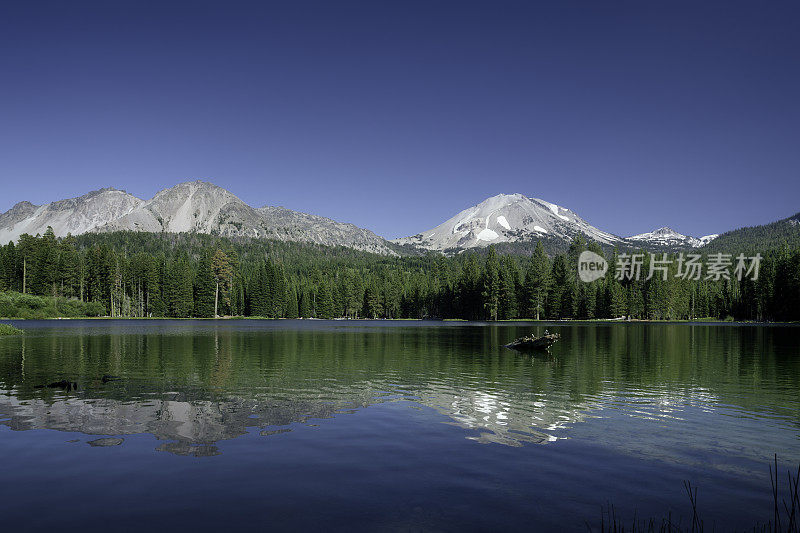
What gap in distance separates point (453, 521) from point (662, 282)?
650 ft

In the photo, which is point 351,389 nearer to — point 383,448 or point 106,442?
point 383,448

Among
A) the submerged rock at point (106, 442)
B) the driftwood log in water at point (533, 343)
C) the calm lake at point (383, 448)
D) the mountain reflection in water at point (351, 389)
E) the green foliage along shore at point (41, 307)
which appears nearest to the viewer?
the calm lake at point (383, 448)

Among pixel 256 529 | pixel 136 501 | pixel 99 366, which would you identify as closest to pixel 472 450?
pixel 256 529

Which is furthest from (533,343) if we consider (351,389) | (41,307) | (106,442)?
(41,307)

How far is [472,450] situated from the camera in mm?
18062

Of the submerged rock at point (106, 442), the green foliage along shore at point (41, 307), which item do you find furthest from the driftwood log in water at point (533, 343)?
the green foliage along shore at point (41, 307)

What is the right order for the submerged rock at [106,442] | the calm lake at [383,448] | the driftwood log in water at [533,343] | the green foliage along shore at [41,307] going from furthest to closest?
the green foliage along shore at [41,307], the driftwood log in water at [533,343], the submerged rock at [106,442], the calm lake at [383,448]

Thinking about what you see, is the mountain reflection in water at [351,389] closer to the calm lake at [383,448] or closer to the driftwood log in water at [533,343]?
the calm lake at [383,448]

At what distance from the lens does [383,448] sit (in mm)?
18406

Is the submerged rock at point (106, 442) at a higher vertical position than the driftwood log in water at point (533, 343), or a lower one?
higher

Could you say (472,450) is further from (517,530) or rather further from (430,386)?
(430,386)

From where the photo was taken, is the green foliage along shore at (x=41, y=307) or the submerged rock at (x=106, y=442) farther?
the green foliage along shore at (x=41, y=307)

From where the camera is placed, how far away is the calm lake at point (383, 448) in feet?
41.0

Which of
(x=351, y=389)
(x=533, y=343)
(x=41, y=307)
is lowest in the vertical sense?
(x=533, y=343)
